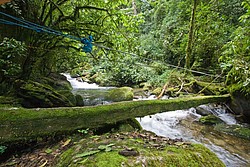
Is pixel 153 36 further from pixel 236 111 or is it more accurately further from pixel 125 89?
pixel 236 111

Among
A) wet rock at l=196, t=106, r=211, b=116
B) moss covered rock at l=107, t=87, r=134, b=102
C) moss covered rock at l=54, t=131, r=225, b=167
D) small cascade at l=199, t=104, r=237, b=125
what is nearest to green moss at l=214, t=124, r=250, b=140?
small cascade at l=199, t=104, r=237, b=125

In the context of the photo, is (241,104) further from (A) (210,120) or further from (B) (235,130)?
(A) (210,120)

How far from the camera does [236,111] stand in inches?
220

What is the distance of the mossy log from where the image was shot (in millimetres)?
2271

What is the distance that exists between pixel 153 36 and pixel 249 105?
9.61m

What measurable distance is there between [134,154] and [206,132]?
145 inches

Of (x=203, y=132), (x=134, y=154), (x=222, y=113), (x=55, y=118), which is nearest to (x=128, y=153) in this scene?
(x=134, y=154)

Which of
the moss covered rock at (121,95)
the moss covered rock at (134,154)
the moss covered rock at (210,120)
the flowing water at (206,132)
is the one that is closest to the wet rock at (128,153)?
the moss covered rock at (134,154)

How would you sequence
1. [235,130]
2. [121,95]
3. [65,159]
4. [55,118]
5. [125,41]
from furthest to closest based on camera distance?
[121,95] < [125,41] < [235,130] < [55,118] < [65,159]

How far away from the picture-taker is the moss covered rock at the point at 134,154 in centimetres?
170

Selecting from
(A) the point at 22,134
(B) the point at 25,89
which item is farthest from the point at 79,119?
(B) the point at 25,89

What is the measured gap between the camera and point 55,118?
2.53 meters

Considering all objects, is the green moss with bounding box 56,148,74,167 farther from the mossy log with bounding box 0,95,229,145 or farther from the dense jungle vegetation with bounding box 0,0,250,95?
the dense jungle vegetation with bounding box 0,0,250,95

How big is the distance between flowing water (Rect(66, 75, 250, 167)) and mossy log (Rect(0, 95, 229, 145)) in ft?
3.34
